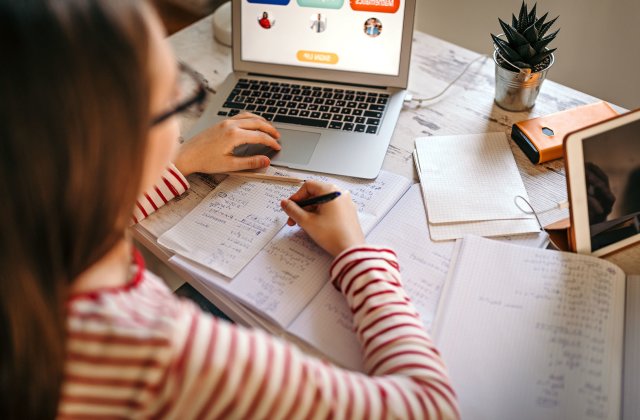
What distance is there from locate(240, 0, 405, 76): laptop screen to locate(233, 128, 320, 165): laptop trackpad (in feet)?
0.60

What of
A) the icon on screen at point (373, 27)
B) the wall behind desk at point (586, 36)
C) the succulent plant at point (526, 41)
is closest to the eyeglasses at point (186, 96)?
the icon on screen at point (373, 27)

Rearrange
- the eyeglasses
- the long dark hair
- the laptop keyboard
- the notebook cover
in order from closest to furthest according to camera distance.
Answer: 1. the long dark hair
2. the eyeglasses
3. the notebook cover
4. the laptop keyboard

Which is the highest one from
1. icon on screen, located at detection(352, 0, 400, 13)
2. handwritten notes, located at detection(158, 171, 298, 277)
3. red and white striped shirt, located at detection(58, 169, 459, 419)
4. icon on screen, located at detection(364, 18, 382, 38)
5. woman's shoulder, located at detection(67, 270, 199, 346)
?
icon on screen, located at detection(352, 0, 400, 13)

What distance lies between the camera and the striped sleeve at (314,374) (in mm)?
483

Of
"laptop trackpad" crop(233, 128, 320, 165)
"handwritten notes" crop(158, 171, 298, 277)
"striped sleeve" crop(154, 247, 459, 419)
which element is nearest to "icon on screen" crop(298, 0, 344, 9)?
"laptop trackpad" crop(233, 128, 320, 165)

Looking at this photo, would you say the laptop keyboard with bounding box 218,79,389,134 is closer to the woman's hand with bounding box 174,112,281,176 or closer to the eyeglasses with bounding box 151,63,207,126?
the woman's hand with bounding box 174,112,281,176

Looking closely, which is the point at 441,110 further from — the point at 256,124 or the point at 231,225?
the point at 231,225

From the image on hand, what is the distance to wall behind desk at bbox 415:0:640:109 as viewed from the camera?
1560mm

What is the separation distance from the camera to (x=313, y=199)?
0.83m

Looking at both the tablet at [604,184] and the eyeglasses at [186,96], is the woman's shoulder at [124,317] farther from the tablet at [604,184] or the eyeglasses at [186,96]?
the tablet at [604,184]

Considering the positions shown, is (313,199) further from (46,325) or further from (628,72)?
(628,72)

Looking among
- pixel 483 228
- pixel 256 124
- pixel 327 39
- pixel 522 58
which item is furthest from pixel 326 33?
pixel 483 228

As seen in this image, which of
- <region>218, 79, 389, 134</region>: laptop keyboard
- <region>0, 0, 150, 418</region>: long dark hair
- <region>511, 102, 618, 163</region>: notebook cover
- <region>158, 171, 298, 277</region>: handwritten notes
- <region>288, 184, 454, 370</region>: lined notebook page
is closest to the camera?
<region>0, 0, 150, 418</region>: long dark hair

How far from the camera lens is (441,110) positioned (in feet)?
3.51
